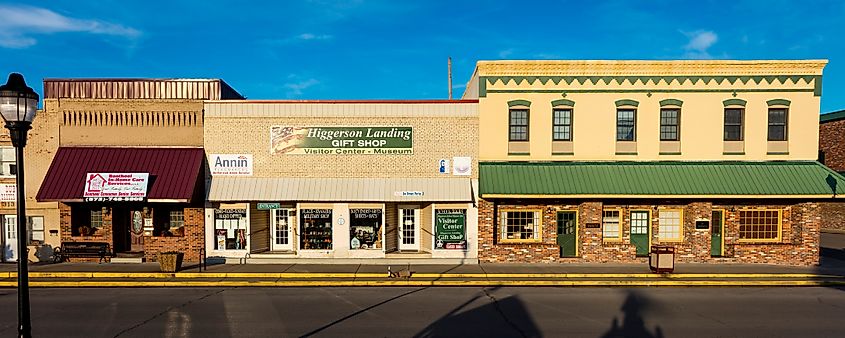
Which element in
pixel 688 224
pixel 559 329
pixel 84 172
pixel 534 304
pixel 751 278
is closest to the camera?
pixel 559 329

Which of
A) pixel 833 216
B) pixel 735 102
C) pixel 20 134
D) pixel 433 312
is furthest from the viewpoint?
pixel 833 216

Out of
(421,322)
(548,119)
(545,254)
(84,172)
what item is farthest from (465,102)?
(84,172)

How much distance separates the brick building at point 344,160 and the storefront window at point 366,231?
0.26m

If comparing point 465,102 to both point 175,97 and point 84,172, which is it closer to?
point 175,97

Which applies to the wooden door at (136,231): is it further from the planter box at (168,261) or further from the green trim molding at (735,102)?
the green trim molding at (735,102)

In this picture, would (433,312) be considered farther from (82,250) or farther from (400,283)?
(82,250)

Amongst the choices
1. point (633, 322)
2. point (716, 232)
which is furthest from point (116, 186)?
point (716, 232)

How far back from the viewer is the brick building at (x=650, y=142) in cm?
1825

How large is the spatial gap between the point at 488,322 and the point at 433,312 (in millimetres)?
1618

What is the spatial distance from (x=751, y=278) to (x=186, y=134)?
22613mm

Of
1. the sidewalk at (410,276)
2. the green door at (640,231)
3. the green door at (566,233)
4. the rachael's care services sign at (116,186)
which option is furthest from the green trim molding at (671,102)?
the rachael's care services sign at (116,186)

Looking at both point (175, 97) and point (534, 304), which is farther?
point (175, 97)

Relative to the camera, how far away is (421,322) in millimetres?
11570

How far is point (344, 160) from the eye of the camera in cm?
1850
